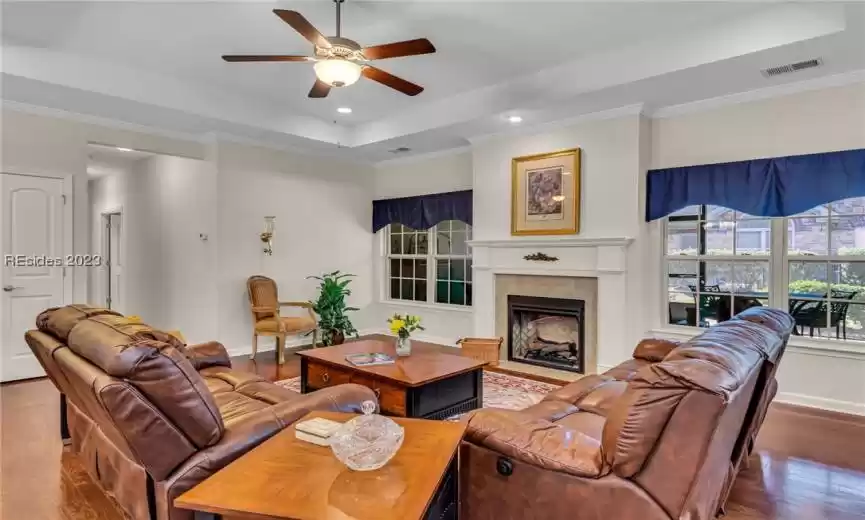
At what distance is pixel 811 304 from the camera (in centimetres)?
408

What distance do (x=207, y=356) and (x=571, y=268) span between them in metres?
3.55

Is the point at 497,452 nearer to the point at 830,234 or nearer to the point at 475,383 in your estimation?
the point at 475,383

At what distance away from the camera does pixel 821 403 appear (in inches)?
154

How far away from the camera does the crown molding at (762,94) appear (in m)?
3.75

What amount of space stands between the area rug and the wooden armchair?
0.84 m

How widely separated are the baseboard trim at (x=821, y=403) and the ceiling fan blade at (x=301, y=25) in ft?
15.1

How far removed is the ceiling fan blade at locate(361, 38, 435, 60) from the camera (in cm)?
285

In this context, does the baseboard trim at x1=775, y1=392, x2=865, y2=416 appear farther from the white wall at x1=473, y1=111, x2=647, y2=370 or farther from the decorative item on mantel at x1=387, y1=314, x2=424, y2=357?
the decorative item on mantel at x1=387, y1=314, x2=424, y2=357

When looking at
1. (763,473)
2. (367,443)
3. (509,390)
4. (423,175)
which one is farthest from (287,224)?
(763,473)

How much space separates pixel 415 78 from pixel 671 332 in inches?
139

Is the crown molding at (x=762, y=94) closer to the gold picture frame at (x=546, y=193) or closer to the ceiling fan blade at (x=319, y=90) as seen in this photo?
the gold picture frame at (x=546, y=193)

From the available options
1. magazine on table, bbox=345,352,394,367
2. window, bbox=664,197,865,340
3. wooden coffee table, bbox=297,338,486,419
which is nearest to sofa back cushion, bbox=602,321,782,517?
wooden coffee table, bbox=297,338,486,419

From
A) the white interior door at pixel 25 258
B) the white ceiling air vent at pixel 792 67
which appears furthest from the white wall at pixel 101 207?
the white ceiling air vent at pixel 792 67

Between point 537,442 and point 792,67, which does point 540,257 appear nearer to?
point 792,67
